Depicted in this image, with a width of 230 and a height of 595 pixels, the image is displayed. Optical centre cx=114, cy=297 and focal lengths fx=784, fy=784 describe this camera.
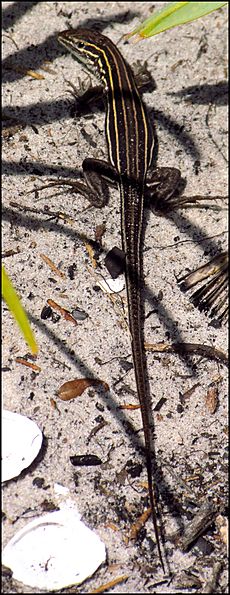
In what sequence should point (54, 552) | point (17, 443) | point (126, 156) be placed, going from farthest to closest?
1. point (126, 156)
2. point (17, 443)
3. point (54, 552)

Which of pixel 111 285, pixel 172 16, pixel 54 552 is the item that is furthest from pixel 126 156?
pixel 54 552

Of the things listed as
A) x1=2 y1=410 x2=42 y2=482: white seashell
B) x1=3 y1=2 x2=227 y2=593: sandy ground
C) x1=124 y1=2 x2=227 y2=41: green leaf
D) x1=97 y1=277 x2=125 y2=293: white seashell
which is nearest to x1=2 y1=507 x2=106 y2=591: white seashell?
x1=3 y1=2 x2=227 y2=593: sandy ground

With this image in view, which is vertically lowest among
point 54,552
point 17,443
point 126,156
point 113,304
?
point 54,552

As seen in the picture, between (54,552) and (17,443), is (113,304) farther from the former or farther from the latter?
(54,552)

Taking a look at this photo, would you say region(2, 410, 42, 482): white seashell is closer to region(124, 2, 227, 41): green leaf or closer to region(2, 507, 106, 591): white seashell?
region(2, 507, 106, 591): white seashell

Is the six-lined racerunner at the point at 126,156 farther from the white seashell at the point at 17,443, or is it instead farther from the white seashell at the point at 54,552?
the white seashell at the point at 17,443

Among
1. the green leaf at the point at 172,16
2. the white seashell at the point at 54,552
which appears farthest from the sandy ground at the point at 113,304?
the green leaf at the point at 172,16
